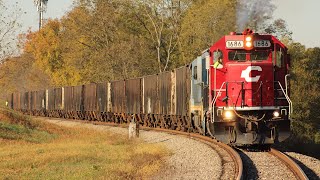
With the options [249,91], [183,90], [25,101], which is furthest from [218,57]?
[25,101]

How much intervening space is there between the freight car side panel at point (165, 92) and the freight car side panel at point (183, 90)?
192 centimetres

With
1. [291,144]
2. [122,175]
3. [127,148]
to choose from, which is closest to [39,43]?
[291,144]

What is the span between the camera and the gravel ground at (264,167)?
11.3 m

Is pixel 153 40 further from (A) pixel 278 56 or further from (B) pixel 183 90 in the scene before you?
(A) pixel 278 56

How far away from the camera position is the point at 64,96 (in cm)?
5025

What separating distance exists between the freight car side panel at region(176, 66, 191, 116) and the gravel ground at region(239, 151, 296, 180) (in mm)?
8129

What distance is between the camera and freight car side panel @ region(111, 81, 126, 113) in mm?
35678

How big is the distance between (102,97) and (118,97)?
13.0 ft

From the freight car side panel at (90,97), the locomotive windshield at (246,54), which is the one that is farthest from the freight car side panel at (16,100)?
the locomotive windshield at (246,54)

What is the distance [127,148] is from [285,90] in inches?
267

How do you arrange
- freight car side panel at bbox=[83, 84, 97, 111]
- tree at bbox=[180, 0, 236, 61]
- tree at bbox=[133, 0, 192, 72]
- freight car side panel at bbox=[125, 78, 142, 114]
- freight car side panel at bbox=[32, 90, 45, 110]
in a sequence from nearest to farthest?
freight car side panel at bbox=[125, 78, 142, 114] → freight car side panel at bbox=[83, 84, 97, 111] → tree at bbox=[180, 0, 236, 61] → tree at bbox=[133, 0, 192, 72] → freight car side panel at bbox=[32, 90, 45, 110]

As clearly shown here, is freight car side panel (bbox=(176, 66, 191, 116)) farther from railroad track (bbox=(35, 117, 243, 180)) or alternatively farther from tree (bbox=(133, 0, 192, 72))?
tree (bbox=(133, 0, 192, 72))

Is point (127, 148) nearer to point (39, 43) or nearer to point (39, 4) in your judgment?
point (39, 43)

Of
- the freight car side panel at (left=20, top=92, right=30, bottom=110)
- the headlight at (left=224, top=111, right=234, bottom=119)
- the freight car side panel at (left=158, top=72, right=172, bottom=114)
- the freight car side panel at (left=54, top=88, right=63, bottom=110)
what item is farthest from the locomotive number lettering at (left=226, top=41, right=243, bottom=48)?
the freight car side panel at (left=20, top=92, right=30, bottom=110)
